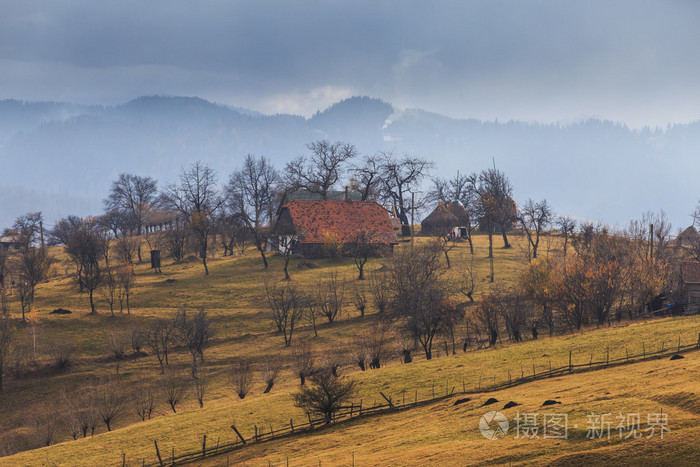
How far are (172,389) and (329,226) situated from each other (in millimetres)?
54227

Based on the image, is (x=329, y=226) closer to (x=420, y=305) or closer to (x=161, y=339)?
(x=161, y=339)

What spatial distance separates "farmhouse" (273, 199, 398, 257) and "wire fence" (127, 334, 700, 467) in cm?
5264

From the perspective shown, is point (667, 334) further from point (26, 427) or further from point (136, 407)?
point (26, 427)

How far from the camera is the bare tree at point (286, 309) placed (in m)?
57.4

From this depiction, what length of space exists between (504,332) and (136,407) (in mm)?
36257

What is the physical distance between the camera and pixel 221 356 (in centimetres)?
5153

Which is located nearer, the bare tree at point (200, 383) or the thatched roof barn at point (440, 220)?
the bare tree at point (200, 383)

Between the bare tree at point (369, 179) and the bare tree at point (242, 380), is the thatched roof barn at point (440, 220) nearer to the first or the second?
the bare tree at point (369, 179)

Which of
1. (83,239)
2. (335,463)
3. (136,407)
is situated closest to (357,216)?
(83,239)

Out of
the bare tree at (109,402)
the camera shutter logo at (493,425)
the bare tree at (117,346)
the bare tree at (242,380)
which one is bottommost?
the bare tree at (109,402)

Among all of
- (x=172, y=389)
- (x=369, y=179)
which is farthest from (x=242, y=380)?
(x=369, y=179)

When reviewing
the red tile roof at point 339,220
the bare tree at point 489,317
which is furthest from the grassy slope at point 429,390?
the red tile roof at point 339,220

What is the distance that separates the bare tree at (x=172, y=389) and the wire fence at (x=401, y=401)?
396 inches

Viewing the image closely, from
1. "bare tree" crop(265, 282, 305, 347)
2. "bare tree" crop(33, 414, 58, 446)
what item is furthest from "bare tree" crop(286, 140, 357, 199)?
"bare tree" crop(33, 414, 58, 446)
